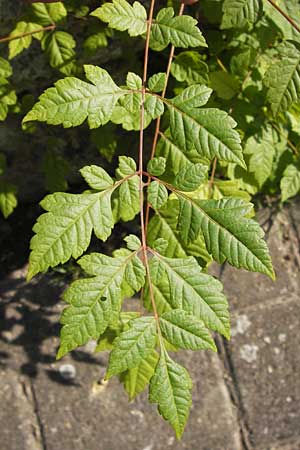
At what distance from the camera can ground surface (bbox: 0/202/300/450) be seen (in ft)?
7.73

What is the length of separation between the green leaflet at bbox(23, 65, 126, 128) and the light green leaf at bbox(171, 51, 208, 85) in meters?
0.44

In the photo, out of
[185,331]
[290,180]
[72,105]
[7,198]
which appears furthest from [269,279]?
[72,105]

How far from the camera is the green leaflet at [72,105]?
4.50 feet

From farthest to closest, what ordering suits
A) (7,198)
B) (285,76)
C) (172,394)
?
(7,198)
(285,76)
(172,394)

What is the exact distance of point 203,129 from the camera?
1403 millimetres

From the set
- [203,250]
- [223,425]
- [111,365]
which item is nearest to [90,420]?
[223,425]

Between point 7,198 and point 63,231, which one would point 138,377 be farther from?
point 7,198

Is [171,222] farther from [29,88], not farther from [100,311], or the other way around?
[29,88]

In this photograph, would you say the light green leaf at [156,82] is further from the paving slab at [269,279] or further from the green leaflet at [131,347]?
the paving slab at [269,279]

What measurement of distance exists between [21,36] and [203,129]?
2.51 ft

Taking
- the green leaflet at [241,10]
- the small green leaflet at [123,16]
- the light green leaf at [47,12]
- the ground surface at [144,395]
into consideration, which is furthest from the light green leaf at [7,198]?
the green leaflet at [241,10]

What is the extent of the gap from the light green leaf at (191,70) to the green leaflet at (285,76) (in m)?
0.20

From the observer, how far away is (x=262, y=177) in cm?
208

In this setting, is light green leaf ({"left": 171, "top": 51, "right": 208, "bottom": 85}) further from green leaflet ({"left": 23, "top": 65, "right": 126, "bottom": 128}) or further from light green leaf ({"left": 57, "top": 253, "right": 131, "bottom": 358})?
light green leaf ({"left": 57, "top": 253, "right": 131, "bottom": 358})
